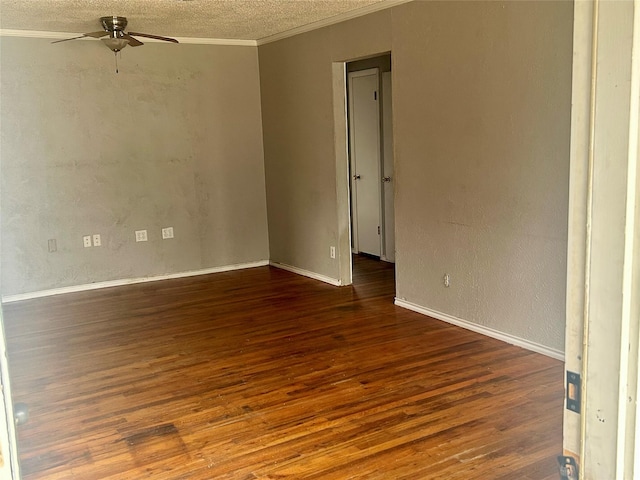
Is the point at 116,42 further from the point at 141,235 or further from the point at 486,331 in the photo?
the point at 486,331

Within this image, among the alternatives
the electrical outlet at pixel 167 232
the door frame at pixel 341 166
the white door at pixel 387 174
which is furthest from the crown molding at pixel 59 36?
the electrical outlet at pixel 167 232

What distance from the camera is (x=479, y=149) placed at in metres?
4.18

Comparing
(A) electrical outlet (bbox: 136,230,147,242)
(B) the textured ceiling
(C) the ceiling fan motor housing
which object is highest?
(B) the textured ceiling

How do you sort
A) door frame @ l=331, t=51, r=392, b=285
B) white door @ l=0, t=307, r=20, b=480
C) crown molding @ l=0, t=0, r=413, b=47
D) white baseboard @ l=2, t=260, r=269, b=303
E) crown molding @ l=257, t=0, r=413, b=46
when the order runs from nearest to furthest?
1. white door @ l=0, t=307, r=20, b=480
2. crown molding @ l=257, t=0, r=413, b=46
3. crown molding @ l=0, t=0, r=413, b=47
4. door frame @ l=331, t=51, r=392, b=285
5. white baseboard @ l=2, t=260, r=269, b=303

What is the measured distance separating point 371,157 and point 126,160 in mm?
2753

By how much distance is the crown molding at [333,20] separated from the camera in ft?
15.8

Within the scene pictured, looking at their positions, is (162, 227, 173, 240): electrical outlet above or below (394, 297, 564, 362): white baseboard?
above

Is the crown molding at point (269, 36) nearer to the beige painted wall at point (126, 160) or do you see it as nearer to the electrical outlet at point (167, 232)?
the beige painted wall at point (126, 160)

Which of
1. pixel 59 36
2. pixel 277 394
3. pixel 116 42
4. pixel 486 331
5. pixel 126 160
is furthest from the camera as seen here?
pixel 126 160

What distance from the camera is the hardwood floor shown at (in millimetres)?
2725

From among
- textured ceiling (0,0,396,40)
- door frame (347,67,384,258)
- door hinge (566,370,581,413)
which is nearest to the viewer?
door hinge (566,370,581,413)

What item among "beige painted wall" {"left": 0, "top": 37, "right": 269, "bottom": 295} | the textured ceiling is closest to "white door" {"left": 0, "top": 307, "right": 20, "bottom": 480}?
the textured ceiling

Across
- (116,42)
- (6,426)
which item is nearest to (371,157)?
(116,42)

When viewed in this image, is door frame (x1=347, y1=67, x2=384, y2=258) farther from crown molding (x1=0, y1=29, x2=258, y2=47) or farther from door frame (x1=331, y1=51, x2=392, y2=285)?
crown molding (x1=0, y1=29, x2=258, y2=47)
